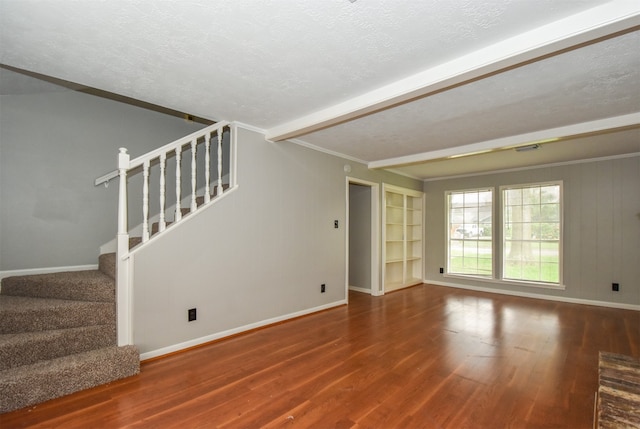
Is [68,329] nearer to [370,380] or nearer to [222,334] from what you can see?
[222,334]

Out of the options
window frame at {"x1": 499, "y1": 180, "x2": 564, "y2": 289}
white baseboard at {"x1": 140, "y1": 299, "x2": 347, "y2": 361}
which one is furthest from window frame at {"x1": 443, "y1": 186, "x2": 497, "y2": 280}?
white baseboard at {"x1": 140, "y1": 299, "x2": 347, "y2": 361}

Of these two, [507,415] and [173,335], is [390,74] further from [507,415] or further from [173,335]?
[173,335]

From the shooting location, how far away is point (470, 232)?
21.2ft

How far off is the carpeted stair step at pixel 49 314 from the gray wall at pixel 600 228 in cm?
643

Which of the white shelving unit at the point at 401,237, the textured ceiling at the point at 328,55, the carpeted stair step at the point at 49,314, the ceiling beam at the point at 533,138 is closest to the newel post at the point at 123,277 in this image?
the carpeted stair step at the point at 49,314

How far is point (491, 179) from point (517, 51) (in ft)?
15.6

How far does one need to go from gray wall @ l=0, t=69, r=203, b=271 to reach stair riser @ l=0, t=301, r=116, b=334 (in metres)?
1.10

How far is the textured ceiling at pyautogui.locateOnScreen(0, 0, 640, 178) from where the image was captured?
1729 millimetres

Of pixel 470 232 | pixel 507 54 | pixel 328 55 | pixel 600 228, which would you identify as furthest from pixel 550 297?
pixel 328 55

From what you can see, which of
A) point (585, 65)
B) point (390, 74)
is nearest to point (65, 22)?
point (390, 74)

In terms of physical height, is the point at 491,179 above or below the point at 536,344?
above

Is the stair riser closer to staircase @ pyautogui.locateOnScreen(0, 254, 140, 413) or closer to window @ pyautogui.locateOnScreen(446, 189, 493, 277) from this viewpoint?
staircase @ pyautogui.locateOnScreen(0, 254, 140, 413)

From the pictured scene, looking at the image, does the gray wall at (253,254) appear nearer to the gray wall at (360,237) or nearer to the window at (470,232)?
the gray wall at (360,237)

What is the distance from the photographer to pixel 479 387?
2.39 meters
